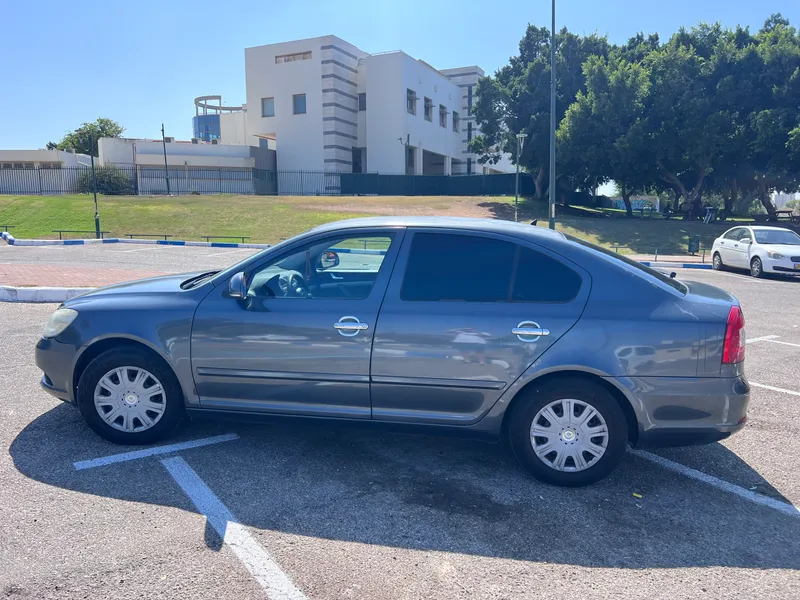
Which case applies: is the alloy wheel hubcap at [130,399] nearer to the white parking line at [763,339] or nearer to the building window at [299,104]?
the white parking line at [763,339]

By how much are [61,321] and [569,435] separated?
11.8ft

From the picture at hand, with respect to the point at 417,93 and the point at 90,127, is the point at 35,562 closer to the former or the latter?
the point at 417,93

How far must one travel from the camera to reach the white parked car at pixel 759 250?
1558 cm

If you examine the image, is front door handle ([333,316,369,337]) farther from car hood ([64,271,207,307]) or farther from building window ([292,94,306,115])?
→ building window ([292,94,306,115])

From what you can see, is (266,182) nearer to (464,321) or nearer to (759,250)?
(759,250)

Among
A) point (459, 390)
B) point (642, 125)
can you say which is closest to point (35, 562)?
point (459, 390)

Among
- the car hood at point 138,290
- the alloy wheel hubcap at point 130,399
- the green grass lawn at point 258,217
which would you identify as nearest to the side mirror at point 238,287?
the car hood at point 138,290

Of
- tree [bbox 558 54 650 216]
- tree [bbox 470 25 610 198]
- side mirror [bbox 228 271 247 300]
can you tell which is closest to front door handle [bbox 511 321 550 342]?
side mirror [bbox 228 271 247 300]

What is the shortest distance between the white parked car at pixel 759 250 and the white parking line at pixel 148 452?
51.6 ft

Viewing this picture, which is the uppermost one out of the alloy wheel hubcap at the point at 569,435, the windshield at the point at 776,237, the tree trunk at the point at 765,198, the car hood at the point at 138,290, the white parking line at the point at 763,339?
the tree trunk at the point at 765,198

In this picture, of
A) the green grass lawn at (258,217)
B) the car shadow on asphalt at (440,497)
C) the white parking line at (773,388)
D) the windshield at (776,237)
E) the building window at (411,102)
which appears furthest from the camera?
the building window at (411,102)

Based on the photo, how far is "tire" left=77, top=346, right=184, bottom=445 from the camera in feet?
13.8

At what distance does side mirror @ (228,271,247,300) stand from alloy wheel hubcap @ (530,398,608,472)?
204 cm

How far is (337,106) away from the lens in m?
55.3
